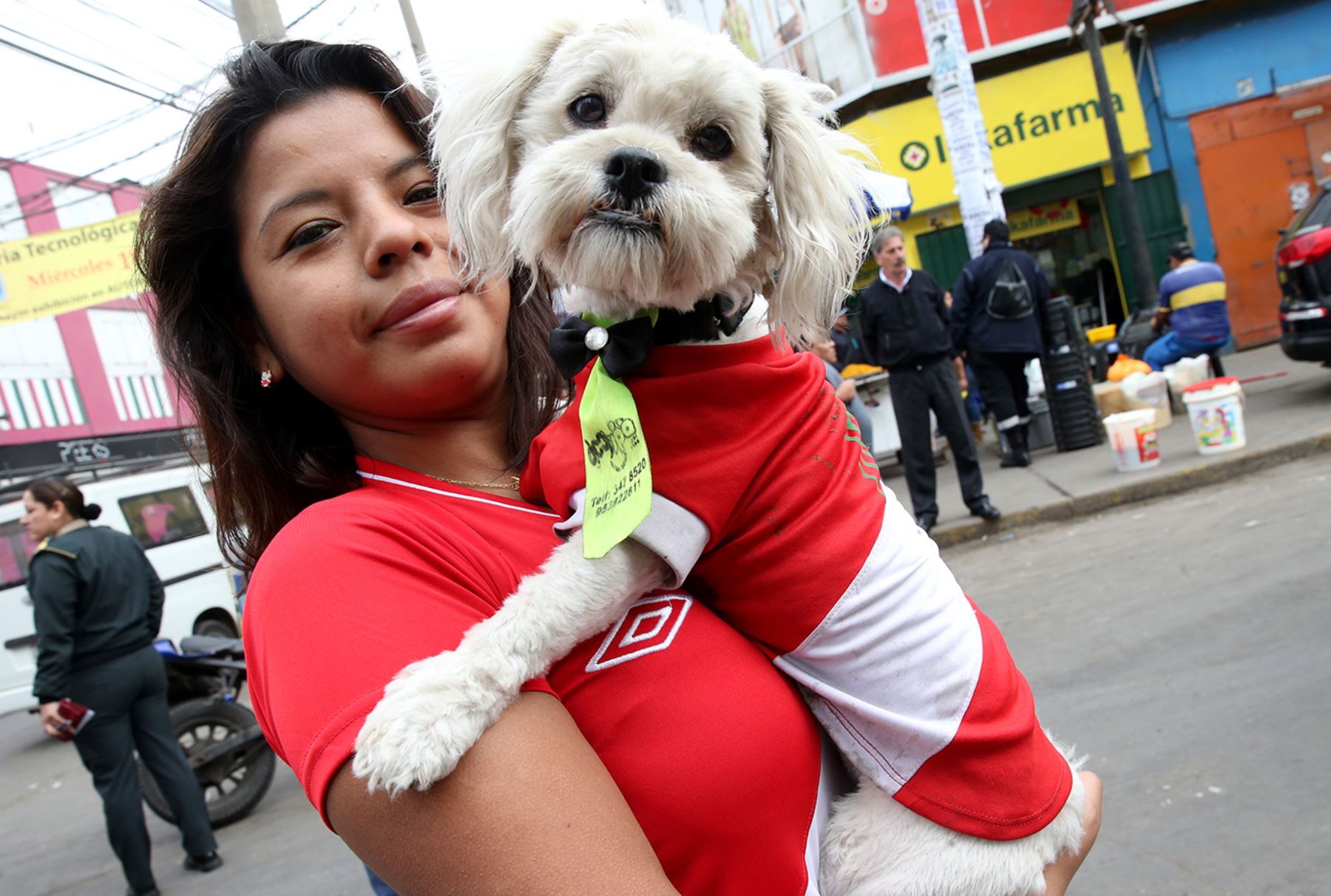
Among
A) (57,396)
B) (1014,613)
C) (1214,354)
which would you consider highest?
(57,396)

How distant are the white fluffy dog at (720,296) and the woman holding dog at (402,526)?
59 millimetres

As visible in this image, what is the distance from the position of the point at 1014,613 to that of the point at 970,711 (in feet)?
14.5

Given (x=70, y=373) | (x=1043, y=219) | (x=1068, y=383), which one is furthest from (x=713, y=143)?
(x=70, y=373)

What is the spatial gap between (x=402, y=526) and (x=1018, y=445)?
27.8 feet

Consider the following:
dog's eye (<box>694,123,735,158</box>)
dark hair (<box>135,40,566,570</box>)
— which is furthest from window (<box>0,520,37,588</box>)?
dog's eye (<box>694,123,735,158</box>)

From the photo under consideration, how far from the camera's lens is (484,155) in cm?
154

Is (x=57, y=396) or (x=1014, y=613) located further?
(x=57, y=396)

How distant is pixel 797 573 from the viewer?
1.34 m

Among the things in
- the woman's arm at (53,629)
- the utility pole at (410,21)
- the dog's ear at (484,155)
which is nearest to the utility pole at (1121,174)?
the utility pole at (410,21)

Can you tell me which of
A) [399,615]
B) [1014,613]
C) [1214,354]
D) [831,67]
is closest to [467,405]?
[399,615]

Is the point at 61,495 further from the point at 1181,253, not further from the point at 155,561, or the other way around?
the point at 1181,253

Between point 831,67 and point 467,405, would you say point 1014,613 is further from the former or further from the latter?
point 831,67

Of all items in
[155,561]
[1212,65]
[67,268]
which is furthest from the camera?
[1212,65]

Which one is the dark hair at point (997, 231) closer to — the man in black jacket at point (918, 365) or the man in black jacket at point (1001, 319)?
the man in black jacket at point (1001, 319)
